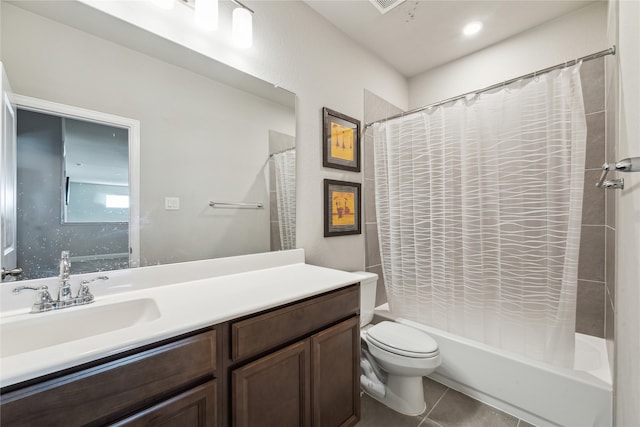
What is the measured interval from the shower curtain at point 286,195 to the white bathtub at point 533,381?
1.14 m

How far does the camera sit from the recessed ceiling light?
1937mm

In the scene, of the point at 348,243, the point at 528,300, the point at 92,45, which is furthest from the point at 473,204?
the point at 92,45

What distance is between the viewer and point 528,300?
1.44 meters

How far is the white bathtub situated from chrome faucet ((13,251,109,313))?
6.06ft

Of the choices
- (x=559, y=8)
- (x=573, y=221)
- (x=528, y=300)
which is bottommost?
(x=528, y=300)

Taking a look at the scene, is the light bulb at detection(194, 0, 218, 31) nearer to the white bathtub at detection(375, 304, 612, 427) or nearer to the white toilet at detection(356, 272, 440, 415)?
the white toilet at detection(356, 272, 440, 415)

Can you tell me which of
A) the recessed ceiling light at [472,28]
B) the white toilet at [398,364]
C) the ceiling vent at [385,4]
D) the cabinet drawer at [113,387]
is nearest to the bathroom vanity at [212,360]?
the cabinet drawer at [113,387]

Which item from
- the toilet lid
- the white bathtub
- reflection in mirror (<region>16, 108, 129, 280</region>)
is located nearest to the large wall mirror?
reflection in mirror (<region>16, 108, 129, 280</region>)

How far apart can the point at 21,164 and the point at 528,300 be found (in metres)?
2.36

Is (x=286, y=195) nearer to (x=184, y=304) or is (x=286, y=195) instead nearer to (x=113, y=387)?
(x=184, y=304)

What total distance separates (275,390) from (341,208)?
4.22 feet

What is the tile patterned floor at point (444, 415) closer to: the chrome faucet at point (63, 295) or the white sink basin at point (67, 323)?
the white sink basin at point (67, 323)

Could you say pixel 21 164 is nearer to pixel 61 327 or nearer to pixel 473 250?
pixel 61 327

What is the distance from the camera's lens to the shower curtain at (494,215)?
4.36 ft
